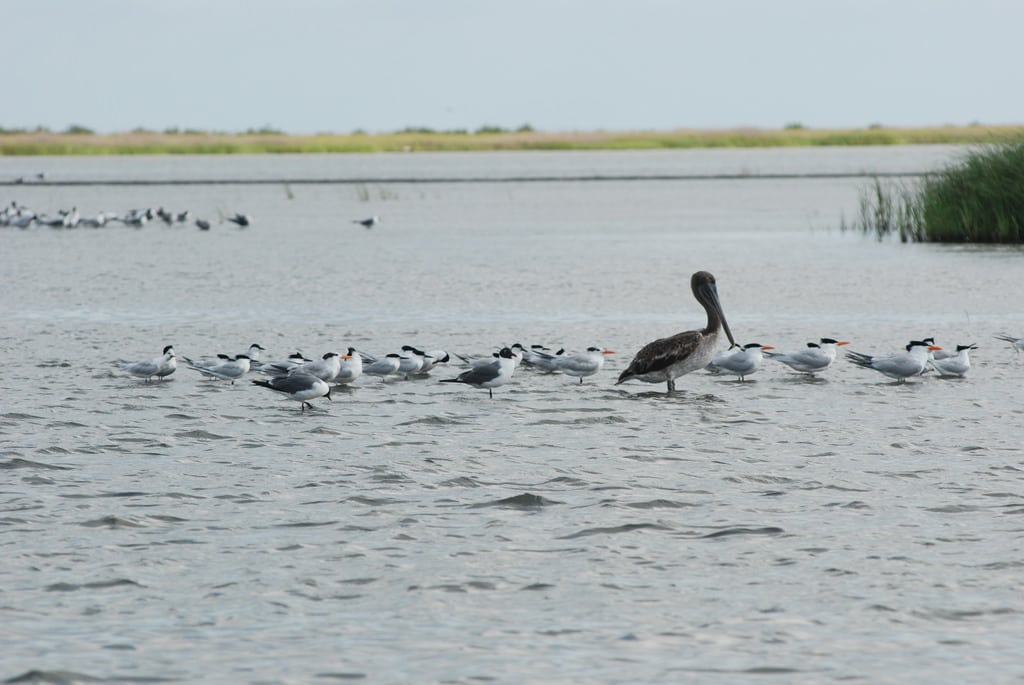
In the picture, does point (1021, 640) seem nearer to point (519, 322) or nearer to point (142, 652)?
point (142, 652)

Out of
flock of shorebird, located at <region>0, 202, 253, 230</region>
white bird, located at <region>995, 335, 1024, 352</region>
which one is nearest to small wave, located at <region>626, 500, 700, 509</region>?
white bird, located at <region>995, 335, 1024, 352</region>

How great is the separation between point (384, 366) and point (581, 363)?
2586mm

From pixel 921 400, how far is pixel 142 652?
461 inches

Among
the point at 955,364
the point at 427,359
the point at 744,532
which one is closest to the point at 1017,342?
the point at 955,364

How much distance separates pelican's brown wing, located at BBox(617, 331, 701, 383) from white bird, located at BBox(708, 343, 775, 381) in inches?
48.6

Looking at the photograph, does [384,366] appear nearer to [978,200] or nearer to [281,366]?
[281,366]

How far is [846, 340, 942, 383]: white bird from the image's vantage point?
18.7 m

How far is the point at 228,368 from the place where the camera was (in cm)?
1911

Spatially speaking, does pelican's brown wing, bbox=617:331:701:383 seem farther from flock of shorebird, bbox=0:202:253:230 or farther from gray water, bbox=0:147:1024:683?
flock of shorebird, bbox=0:202:253:230

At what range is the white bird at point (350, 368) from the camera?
1869 cm

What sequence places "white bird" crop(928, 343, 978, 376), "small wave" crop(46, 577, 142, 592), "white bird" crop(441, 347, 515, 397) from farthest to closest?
1. "white bird" crop(928, 343, 978, 376)
2. "white bird" crop(441, 347, 515, 397)
3. "small wave" crop(46, 577, 142, 592)

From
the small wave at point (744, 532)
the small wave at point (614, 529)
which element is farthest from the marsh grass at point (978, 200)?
the small wave at point (614, 529)

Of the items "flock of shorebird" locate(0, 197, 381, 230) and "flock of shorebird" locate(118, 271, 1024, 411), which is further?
"flock of shorebird" locate(0, 197, 381, 230)

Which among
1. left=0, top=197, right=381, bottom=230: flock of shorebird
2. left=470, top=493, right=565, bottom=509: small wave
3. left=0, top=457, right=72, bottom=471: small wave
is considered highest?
left=0, top=197, right=381, bottom=230: flock of shorebird
